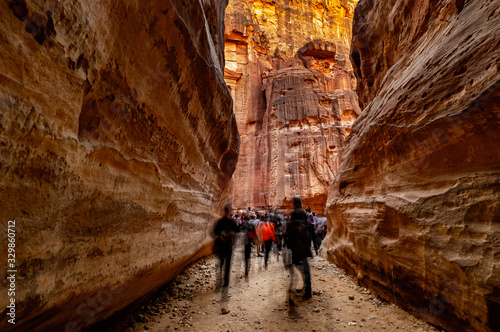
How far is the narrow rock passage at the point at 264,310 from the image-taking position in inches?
117

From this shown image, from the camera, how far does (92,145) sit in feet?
6.51

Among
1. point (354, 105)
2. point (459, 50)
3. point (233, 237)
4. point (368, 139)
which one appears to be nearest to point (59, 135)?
point (233, 237)

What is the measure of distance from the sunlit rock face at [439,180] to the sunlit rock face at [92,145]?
10.6 feet

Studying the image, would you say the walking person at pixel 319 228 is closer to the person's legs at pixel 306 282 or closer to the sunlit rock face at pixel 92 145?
the person's legs at pixel 306 282

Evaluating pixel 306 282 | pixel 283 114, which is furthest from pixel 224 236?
pixel 283 114

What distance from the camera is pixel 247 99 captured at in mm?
25359

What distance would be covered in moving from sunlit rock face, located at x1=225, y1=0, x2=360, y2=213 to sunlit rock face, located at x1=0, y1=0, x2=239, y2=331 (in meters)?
17.3

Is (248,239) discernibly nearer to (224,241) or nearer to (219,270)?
(219,270)

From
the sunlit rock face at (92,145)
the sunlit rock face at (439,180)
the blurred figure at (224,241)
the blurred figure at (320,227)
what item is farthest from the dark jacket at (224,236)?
the blurred figure at (320,227)

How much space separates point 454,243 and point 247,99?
24.4 meters

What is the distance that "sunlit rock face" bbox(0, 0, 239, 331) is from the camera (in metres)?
1.42

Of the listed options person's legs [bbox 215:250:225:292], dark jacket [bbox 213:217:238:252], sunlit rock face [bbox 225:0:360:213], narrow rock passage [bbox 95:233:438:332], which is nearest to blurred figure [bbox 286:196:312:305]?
narrow rock passage [bbox 95:233:438:332]

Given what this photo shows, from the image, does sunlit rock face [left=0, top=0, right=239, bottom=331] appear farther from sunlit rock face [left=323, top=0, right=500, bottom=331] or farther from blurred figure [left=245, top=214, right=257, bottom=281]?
sunlit rock face [left=323, top=0, right=500, bottom=331]

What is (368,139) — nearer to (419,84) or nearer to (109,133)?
(419,84)
